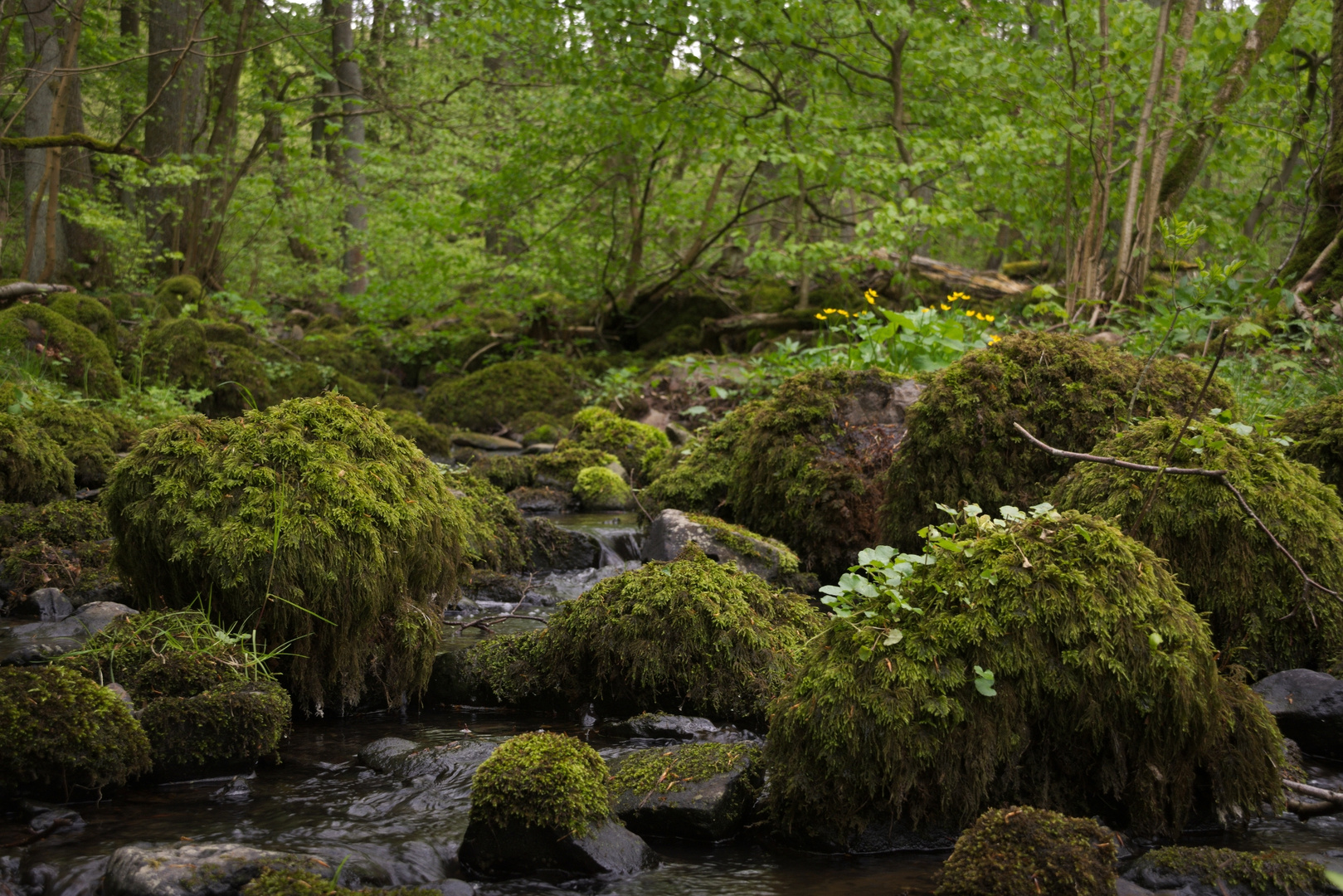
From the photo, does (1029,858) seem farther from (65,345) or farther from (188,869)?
(65,345)

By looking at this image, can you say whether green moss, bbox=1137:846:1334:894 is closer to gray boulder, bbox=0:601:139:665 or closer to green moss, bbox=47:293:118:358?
gray boulder, bbox=0:601:139:665

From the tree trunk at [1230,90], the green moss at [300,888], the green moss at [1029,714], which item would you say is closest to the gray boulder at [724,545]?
the green moss at [1029,714]

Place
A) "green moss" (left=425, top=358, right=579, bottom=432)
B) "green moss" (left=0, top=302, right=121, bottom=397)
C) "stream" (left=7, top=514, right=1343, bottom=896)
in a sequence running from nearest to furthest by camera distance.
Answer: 1. "stream" (left=7, top=514, right=1343, bottom=896)
2. "green moss" (left=0, top=302, right=121, bottom=397)
3. "green moss" (left=425, top=358, right=579, bottom=432)

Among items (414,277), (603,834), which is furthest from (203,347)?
(603,834)

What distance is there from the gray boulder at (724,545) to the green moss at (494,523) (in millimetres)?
1181

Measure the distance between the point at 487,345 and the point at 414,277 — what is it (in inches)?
69.8

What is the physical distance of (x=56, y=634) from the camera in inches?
188

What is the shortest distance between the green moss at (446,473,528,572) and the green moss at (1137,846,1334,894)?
4.76m

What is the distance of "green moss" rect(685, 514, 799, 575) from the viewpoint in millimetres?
6125

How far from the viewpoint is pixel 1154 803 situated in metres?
3.02

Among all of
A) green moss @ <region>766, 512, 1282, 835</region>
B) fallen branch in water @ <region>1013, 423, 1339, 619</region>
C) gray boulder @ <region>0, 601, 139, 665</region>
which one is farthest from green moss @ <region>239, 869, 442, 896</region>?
fallen branch in water @ <region>1013, 423, 1339, 619</region>

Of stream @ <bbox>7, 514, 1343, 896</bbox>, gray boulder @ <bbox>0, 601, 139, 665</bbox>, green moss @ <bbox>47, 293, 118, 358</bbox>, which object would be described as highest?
green moss @ <bbox>47, 293, 118, 358</bbox>

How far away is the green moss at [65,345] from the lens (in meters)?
9.75

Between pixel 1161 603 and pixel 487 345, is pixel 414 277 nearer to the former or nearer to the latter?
pixel 487 345
